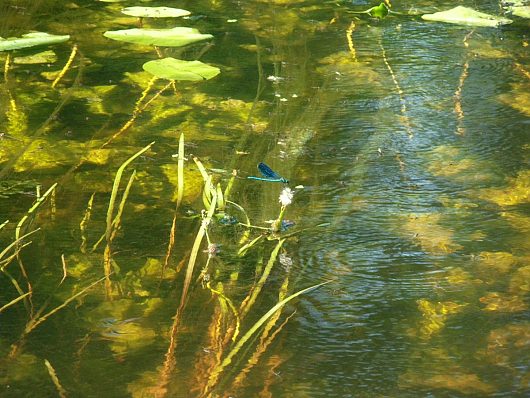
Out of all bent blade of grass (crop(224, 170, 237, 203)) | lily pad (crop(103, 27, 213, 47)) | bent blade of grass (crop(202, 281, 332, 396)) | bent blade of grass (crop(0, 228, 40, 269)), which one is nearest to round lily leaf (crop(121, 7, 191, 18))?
lily pad (crop(103, 27, 213, 47))

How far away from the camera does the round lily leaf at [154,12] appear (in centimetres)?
379

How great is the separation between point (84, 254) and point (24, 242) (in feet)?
0.49

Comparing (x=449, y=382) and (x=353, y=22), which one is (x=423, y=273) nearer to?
(x=449, y=382)

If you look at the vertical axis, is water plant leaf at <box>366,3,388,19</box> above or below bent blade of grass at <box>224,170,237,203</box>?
above

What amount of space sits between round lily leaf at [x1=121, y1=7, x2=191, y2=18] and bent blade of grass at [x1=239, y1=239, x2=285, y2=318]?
6.73ft

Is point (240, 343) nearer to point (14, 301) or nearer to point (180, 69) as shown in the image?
point (14, 301)

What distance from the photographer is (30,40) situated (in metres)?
3.40

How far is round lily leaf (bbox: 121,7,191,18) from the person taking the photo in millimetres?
3795

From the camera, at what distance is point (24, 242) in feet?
6.53

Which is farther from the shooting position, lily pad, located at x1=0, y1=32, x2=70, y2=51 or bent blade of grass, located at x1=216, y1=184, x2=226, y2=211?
lily pad, located at x1=0, y1=32, x2=70, y2=51

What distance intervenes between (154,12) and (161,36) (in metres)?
0.44

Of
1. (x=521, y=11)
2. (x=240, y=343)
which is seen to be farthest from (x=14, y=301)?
(x=521, y=11)

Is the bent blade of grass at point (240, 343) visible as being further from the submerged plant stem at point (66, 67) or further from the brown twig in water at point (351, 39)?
the brown twig in water at point (351, 39)

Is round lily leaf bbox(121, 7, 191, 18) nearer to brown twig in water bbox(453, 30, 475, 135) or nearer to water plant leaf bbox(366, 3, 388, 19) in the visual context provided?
water plant leaf bbox(366, 3, 388, 19)
